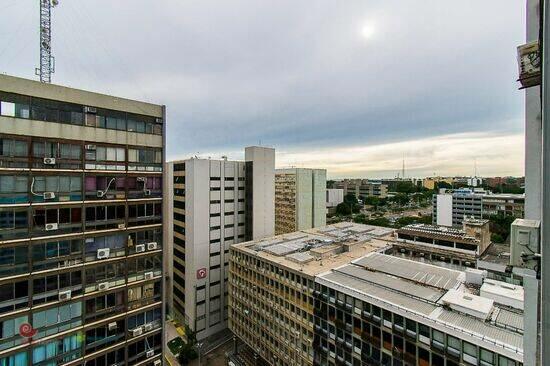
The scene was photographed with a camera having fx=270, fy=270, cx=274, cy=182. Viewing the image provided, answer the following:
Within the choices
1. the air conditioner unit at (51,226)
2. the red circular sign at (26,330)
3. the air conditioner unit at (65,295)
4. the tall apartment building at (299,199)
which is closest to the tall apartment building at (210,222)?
the tall apartment building at (299,199)

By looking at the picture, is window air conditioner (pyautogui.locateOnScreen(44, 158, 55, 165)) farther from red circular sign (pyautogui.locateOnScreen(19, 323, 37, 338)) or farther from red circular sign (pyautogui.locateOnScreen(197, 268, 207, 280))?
red circular sign (pyautogui.locateOnScreen(197, 268, 207, 280))

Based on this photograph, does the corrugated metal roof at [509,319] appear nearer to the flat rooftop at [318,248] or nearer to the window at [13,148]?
the flat rooftop at [318,248]

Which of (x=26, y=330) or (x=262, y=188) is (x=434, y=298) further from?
(x=262, y=188)

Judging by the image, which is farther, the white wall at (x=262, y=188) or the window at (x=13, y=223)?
the white wall at (x=262, y=188)

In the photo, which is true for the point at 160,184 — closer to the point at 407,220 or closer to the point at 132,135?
the point at 132,135

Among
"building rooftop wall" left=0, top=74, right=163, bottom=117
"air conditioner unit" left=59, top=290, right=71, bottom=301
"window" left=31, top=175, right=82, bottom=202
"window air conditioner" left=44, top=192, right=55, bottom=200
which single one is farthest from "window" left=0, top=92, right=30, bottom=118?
"air conditioner unit" left=59, top=290, right=71, bottom=301

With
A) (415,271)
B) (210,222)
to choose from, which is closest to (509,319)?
(415,271)
